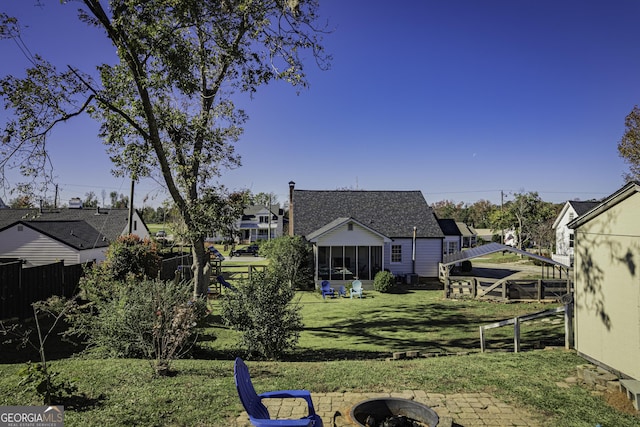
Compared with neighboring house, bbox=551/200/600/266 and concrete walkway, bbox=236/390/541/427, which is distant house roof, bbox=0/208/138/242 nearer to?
concrete walkway, bbox=236/390/541/427

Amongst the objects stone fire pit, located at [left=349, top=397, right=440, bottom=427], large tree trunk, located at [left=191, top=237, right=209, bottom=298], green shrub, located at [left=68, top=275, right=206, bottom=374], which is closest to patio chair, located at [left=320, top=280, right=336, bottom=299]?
large tree trunk, located at [left=191, top=237, right=209, bottom=298]

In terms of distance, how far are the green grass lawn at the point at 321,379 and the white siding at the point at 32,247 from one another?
53.0 feet

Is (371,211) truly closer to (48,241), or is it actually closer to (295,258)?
(295,258)

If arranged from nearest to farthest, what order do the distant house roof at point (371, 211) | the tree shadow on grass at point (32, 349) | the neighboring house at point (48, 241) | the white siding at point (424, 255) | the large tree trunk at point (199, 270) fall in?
the tree shadow on grass at point (32, 349)
the large tree trunk at point (199, 270)
the neighboring house at point (48, 241)
the white siding at point (424, 255)
the distant house roof at point (371, 211)

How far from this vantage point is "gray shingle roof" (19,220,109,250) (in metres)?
23.6

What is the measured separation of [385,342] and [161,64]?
1099 centimetres

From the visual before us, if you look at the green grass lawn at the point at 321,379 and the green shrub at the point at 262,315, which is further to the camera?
the green shrub at the point at 262,315

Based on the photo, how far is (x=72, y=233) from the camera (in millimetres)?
25344

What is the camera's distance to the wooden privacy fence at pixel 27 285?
12.4m

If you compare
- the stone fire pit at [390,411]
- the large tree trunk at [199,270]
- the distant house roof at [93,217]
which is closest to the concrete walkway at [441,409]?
the stone fire pit at [390,411]

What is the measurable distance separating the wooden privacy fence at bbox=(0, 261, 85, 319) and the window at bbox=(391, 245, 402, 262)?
18268 mm

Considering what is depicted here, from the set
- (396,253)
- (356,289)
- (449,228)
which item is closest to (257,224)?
(449,228)

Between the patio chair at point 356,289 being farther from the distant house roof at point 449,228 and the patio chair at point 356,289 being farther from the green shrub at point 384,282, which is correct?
the distant house roof at point 449,228

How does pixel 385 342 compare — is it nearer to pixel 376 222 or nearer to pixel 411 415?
pixel 411 415
